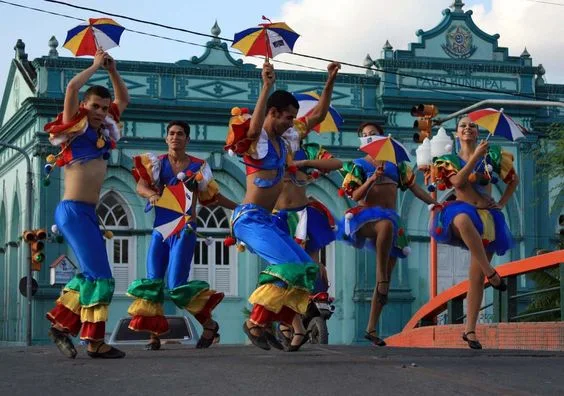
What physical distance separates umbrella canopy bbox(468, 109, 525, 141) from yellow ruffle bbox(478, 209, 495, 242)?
0.92 m

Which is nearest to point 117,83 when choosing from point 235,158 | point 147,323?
point 147,323

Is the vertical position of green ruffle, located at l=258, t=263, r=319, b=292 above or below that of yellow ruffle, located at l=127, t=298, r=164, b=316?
above

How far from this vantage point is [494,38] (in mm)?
38562

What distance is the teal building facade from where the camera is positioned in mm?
35812

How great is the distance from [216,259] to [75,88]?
26.5m

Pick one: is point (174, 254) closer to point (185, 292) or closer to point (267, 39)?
point (185, 292)

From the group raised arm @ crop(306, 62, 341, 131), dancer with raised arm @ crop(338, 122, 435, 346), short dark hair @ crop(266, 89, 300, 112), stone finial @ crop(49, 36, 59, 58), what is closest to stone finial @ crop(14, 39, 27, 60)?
stone finial @ crop(49, 36, 59, 58)

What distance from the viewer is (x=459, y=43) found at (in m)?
38.4

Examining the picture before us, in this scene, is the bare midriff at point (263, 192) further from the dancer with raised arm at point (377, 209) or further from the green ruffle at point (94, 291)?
the dancer with raised arm at point (377, 209)

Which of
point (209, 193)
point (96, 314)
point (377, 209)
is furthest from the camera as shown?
point (377, 209)

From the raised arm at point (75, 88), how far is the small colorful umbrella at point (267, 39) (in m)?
1.82

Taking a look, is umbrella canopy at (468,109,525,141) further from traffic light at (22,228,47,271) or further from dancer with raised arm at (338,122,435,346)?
traffic light at (22,228,47,271)

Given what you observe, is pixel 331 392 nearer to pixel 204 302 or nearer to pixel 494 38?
pixel 204 302

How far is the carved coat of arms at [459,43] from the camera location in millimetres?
38281
